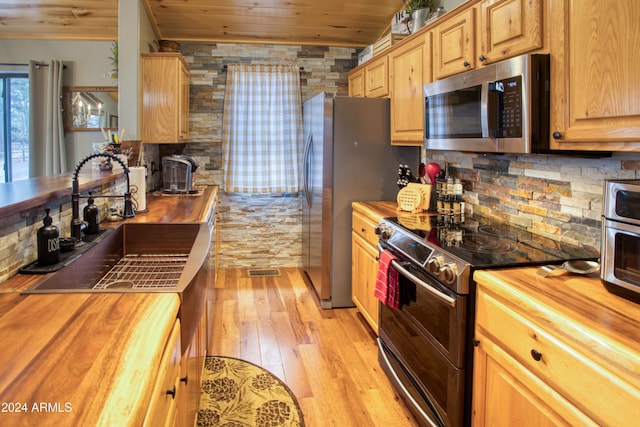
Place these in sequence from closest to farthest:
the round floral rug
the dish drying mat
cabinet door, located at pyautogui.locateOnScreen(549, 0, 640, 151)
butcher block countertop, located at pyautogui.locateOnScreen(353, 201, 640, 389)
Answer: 1. butcher block countertop, located at pyautogui.locateOnScreen(353, 201, 640, 389)
2. cabinet door, located at pyautogui.locateOnScreen(549, 0, 640, 151)
3. the dish drying mat
4. the round floral rug

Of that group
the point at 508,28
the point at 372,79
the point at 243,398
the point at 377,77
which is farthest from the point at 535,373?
the point at 372,79

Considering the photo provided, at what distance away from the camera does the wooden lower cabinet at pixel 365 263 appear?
10.2 feet

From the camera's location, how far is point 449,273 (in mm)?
1799

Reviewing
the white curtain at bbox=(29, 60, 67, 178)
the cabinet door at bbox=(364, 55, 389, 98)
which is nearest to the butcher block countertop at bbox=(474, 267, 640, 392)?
the cabinet door at bbox=(364, 55, 389, 98)

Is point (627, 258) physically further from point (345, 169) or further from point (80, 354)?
point (345, 169)

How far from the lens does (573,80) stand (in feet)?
5.50

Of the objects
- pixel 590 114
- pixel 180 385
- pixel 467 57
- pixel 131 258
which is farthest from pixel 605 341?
pixel 131 258

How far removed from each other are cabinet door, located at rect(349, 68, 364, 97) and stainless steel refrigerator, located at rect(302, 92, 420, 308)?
68cm

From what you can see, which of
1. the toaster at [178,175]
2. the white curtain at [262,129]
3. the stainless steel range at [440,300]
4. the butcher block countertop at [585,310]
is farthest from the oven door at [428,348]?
the white curtain at [262,129]

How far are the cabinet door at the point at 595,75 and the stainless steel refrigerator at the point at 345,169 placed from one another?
1943mm

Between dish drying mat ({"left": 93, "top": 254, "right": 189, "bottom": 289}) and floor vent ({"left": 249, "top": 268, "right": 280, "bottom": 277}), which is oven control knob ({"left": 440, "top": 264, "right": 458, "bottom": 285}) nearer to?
dish drying mat ({"left": 93, "top": 254, "right": 189, "bottom": 289})

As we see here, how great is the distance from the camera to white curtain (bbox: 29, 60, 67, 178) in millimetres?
4578

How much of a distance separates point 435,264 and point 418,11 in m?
2.08

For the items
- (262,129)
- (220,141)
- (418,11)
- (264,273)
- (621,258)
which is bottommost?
(264,273)
